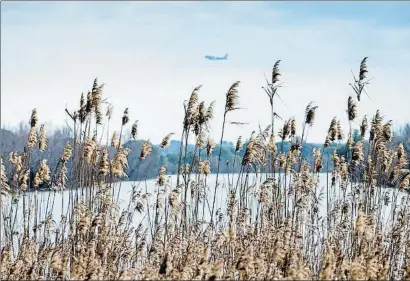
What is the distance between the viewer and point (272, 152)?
1027 cm

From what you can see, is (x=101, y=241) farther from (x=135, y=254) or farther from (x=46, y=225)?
(x=46, y=225)

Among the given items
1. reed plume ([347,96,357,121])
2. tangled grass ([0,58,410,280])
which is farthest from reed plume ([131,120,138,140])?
reed plume ([347,96,357,121])

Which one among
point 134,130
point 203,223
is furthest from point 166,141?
point 203,223

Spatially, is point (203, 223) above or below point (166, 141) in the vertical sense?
below

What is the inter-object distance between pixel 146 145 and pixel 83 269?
127 inches

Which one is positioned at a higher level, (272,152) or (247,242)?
(272,152)

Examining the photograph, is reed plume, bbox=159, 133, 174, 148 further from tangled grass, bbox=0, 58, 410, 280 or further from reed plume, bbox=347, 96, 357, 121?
reed plume, bbox=347, 96, 357, 121

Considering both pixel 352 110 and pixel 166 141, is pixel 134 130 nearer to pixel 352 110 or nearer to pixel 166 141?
pixel 166 141

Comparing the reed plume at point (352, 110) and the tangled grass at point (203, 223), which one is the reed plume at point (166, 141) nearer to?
the tangled grass at point (203, 223)

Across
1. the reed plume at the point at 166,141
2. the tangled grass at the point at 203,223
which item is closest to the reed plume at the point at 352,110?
the tangled grass at the point at 203,223

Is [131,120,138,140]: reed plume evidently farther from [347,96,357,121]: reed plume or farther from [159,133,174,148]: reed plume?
[347,96,357,121]: reed plume

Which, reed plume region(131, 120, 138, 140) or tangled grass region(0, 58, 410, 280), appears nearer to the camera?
tangled grass region(0, 58, 410, 280)

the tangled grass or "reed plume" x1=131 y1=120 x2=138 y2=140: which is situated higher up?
"reed plume" x1=131 y1=120 x2=138 y2=140

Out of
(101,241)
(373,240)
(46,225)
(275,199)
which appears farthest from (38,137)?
(373,240)
